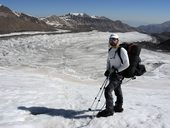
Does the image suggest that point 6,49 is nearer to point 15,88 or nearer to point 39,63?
point 39,63

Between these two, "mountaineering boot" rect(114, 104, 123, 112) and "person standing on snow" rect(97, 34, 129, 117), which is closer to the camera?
"person standing on snow" rect(97, 34, 129, 117)

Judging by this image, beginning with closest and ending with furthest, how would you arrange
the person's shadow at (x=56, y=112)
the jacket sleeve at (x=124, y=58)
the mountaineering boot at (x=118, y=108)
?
the jacket sleeve at (x=124, y=58) → the person's shadow at (x=56, y=112) → the mountaineering boot at (x=118, y=108)

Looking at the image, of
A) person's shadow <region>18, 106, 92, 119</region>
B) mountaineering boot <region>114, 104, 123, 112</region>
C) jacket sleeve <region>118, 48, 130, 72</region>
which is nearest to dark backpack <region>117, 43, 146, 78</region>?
jacket sleeve <region>118, 48, 130, 72</region>

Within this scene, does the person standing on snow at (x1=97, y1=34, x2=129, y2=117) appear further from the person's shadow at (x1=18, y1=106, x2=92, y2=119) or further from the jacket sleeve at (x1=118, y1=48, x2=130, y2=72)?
the person's shadow at (x1=18, y1=106, x2=92, y2=119)

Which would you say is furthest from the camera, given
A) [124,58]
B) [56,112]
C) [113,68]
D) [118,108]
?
[56,112]

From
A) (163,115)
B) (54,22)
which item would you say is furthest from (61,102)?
(54,22)

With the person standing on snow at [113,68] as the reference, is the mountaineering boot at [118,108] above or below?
below

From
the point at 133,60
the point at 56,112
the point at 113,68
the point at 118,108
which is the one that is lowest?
the point at 56,112

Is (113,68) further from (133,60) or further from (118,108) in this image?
(118,108)

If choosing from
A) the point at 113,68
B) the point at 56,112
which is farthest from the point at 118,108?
the point at 56,112

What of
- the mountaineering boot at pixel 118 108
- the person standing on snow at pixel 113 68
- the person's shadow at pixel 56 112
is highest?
the person standing on snow at pixel 113 68

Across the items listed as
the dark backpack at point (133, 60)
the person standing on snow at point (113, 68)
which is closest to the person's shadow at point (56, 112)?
the person standing on snow at point (113, 68)

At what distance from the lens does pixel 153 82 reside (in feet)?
70.0

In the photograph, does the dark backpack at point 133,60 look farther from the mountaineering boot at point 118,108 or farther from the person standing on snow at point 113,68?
the mountaineering boot at point 118,108
